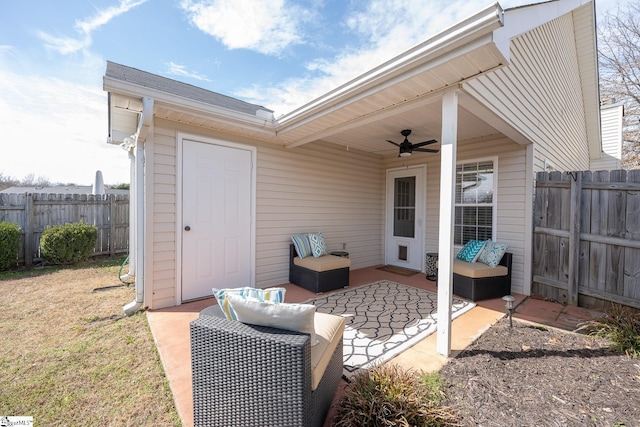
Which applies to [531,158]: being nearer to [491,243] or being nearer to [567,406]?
[491,243]

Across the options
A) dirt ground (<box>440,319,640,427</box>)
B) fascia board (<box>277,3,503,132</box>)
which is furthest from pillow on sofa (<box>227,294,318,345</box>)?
fascia board (<box>277,3,503,132</box>)

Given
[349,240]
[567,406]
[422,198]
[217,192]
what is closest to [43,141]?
[217,192]

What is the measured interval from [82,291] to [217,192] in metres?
2.65

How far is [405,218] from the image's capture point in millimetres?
5961

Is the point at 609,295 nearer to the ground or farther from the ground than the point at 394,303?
farther from the ground

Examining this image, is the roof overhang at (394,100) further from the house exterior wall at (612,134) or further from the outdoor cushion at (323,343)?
the house exterior wall at (612,134)

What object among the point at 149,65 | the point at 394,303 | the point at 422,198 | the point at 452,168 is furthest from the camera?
the point at 422,198

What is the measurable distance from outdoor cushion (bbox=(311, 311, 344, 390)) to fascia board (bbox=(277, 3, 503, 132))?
2129 mm

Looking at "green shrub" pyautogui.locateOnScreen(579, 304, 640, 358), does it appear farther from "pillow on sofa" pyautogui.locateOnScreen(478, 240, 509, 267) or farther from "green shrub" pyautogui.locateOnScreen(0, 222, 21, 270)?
"green shrub" pyautogui.locateOnScreen(0, 222, 21, 270)

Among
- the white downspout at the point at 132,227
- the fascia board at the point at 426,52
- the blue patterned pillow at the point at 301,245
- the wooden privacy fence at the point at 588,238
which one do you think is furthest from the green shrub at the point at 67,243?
the wooden privacy fence at the point at 588,238

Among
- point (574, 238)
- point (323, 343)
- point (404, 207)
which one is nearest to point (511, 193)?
point (574, 238)

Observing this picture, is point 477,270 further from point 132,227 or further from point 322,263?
point 132,227

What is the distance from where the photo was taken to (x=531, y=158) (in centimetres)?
422

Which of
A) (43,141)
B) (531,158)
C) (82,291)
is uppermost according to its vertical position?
(43,141)
